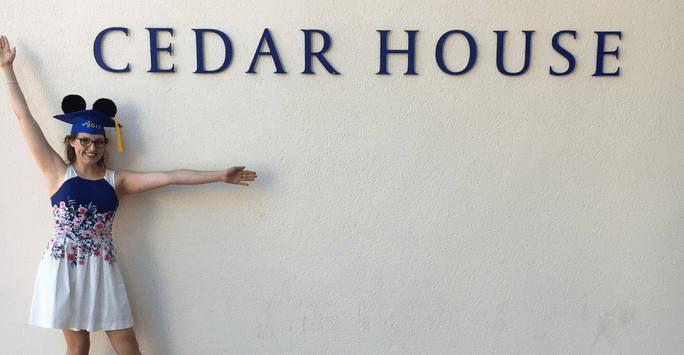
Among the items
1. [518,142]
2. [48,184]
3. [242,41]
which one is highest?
[242,41]

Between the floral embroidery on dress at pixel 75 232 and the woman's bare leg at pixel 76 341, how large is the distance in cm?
45

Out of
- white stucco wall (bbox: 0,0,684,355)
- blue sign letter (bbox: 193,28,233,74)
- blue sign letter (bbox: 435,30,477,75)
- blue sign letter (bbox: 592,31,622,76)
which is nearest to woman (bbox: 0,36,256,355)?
white stucco wall (bbox: 0,0,684,355)

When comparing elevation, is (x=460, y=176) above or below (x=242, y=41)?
below

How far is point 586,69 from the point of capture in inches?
121

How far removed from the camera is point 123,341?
9.66ft

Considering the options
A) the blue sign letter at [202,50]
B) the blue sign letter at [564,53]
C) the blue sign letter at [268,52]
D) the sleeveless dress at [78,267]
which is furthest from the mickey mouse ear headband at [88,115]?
the blue sign letter at [564,53]

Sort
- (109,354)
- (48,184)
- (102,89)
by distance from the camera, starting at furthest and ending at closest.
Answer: (109,354), (102,89), (48,184)

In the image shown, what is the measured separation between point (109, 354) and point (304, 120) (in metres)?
1.99

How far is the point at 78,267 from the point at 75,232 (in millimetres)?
198

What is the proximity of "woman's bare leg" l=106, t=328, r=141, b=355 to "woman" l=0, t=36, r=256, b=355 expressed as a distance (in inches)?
3.0

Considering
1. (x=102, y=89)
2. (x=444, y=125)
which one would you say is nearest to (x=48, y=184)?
(x=102, y=89)

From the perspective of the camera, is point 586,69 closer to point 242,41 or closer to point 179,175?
point 242,41

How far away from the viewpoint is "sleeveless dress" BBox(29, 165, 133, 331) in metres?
2.72

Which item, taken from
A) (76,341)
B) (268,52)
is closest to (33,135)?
(76,341)
